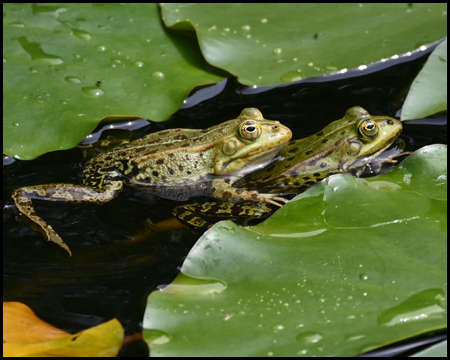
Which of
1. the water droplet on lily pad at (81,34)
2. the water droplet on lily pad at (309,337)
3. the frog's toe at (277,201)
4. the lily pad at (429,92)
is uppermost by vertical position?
the water droplet on lily pad at (81,34)

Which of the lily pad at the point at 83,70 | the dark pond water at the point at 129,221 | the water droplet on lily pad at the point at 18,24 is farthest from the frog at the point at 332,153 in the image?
the water droplet on lily pad at the point at 18,24

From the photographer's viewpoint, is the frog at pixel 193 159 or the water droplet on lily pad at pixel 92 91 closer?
the frog at pixel 193 159

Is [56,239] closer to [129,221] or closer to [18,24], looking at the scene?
[129,221]

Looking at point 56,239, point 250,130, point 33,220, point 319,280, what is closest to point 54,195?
point 33,220

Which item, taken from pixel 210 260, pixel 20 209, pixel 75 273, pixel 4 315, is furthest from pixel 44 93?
pixel 210 260

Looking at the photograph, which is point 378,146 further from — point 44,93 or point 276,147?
point 44,93

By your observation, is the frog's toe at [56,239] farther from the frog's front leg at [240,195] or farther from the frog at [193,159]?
the frog's front leg at [240,195]

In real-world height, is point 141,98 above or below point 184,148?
above
